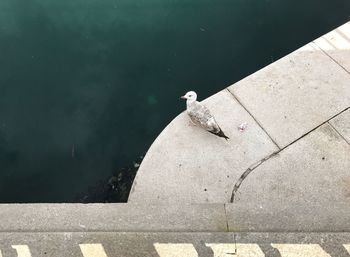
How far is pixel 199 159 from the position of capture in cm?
576

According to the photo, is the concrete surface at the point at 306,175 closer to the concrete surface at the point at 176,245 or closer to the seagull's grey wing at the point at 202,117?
the seagull's grey wing at the point at 202,117

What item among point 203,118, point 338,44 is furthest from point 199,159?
point 338,44

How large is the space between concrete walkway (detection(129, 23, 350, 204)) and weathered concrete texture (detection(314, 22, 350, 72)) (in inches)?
1.0

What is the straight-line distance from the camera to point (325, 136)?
5.92 meters

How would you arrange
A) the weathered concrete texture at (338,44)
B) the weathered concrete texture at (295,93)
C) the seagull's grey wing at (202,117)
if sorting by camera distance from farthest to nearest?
1. the weathered concrete texture at (338,44)
2. the weathered concrete texture at (295,93)
3. the seagull's grey wing at (202,117)

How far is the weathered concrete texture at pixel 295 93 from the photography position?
6.08 m

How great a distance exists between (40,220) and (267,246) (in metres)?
2.26

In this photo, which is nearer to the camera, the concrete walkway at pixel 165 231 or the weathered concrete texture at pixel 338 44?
the concrete walkway at pixel 165 231

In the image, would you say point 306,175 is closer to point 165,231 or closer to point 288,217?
point 288,217

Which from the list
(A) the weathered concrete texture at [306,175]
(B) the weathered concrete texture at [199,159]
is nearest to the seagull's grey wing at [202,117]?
(B) the weathered concrete texture at [199,159]

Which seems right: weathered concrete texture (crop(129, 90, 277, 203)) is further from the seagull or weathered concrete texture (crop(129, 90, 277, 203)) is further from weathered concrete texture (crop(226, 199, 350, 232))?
weathered concrete texture (crop(226, 199, 350, 232))

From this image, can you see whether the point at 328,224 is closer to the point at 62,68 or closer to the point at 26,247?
the point at 26,247

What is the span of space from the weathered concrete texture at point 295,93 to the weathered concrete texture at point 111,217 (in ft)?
5.99

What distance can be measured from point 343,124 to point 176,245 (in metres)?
3.04
